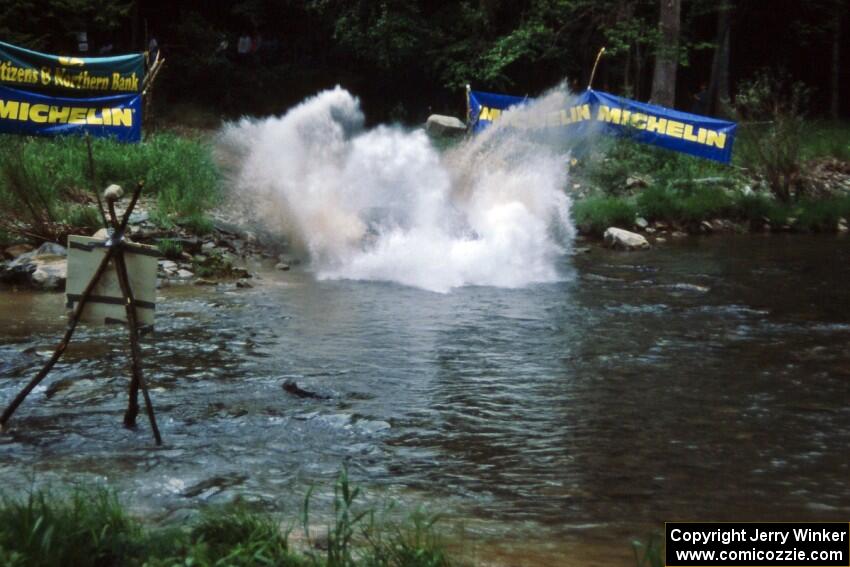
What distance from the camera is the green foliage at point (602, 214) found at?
61.4 feet

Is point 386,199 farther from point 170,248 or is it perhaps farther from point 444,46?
point 444,46

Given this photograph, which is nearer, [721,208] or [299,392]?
[299,392]

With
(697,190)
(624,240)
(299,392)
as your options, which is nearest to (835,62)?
(697,190)

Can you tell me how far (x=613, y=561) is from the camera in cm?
534

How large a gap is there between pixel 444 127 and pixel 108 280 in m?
18.7

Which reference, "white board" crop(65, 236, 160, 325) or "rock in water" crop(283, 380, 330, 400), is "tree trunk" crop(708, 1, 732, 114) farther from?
"white board" crop(65, 236, 160, 325)

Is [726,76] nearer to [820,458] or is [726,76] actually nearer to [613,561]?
[820,458]

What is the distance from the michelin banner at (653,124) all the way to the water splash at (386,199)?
4.34m

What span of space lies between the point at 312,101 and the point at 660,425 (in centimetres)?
987

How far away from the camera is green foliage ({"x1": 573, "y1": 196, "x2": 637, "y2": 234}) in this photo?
18.7 meters

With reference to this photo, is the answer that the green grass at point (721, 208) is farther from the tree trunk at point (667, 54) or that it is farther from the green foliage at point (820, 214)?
the tree trunk at point (667, 54)

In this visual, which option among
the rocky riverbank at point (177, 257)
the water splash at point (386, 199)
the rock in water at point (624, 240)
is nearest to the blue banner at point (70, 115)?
the water splash at point (386, 199)

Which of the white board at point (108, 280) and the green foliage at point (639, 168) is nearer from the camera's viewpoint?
the white board at point (108, 280)

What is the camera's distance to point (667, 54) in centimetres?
2325
